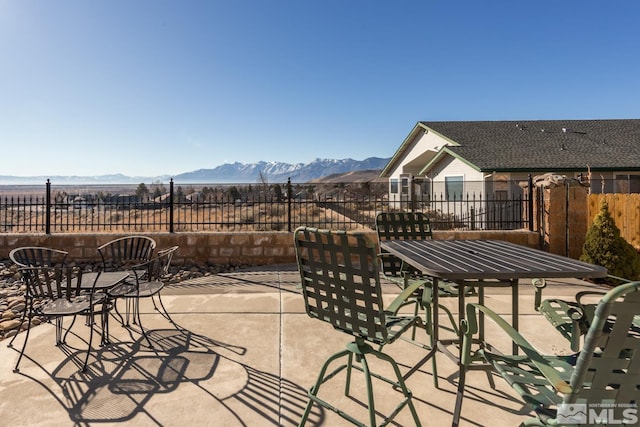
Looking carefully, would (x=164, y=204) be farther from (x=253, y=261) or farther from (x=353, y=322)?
(x=353, y=322)

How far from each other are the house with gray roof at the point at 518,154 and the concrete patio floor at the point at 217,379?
23.9 ft

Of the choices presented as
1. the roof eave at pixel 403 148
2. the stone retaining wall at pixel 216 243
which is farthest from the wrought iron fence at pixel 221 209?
the roof eave at pixel 403 148

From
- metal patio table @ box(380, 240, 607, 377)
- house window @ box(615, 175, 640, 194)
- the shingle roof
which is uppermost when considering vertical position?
the shingle roof

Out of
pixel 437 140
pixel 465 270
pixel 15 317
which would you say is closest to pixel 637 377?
pixel 465 270

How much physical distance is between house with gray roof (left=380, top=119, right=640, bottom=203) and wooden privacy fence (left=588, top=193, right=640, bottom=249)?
2686 millimetres

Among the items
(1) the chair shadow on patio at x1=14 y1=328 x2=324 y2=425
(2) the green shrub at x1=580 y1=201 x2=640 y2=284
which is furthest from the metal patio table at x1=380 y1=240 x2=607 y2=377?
(2) the green shrub at x1=580 y1=201 x2=640 y2=284

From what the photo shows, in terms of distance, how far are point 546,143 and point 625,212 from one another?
9.51m

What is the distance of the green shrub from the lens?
20.3 feet

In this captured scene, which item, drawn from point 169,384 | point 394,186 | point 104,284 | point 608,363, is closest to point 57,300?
point 104,284

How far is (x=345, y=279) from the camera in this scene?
2.07 metres

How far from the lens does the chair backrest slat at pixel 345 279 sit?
76.2 inches

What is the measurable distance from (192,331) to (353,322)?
247 cm

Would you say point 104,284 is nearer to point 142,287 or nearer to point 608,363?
point 142,287

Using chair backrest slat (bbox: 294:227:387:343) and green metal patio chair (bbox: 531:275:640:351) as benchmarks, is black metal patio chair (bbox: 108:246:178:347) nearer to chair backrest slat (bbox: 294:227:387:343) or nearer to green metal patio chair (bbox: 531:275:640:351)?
chair backrest slat (bbox: 294:227:387:343)
